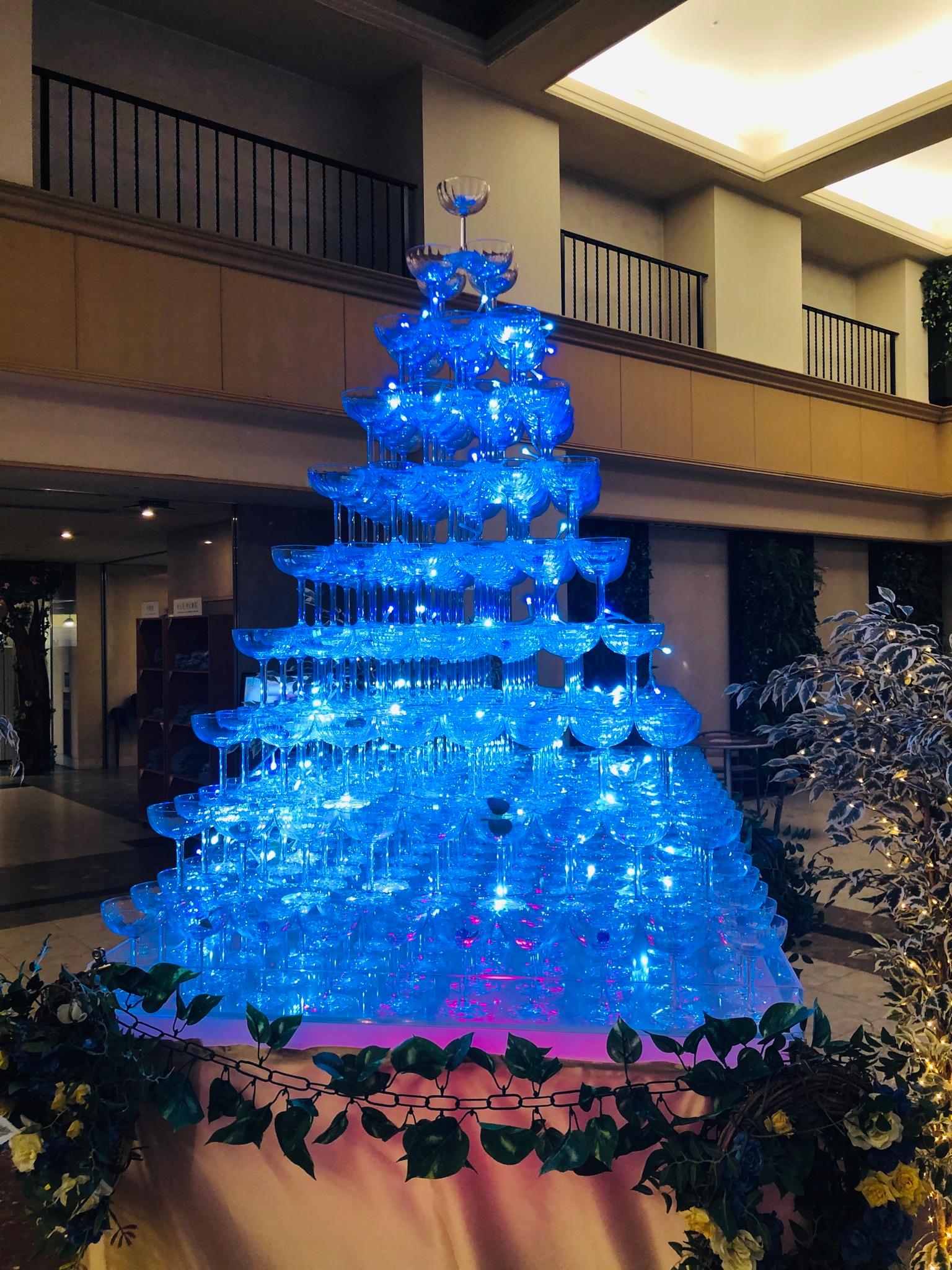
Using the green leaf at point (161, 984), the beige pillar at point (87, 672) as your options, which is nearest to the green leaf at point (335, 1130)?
the green leaf at point (161, 984)

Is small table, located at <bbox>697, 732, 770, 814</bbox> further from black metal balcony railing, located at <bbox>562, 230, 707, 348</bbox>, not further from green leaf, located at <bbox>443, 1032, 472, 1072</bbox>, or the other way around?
green leaf, located at <bbox>443, 1032, 472, 1072</bbox>

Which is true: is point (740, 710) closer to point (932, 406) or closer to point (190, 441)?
point (932, 406)

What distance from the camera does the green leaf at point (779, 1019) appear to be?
1443mm

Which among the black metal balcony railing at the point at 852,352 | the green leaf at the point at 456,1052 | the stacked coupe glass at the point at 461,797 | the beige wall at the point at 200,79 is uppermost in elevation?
the beige wall at the point at 200,79

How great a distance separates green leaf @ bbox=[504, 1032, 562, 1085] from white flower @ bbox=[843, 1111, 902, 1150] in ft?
1.41

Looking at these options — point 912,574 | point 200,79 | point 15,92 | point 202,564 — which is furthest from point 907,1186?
point 912,574

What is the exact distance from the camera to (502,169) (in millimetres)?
6234

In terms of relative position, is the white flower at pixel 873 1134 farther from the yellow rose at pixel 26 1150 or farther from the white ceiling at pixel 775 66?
the white ceiling at pixel 775 66

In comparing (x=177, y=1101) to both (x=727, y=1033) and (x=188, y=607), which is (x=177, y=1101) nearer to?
(x=727, y=1033)

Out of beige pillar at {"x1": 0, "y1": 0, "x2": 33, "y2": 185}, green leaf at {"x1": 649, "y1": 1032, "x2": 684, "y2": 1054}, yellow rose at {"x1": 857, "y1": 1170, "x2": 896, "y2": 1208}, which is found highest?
beige pillar at {"x1": 0, "y1": 0, "x2": 33, "y2": 185}

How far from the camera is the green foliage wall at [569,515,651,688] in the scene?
7.41m

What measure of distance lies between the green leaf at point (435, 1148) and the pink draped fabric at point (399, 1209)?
0.09 meters

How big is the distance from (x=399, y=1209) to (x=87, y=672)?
9.22 metres

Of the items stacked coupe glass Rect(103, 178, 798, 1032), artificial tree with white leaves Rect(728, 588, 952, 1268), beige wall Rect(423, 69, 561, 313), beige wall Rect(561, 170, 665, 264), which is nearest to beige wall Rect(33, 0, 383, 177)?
beige wall Rect(423, 69, 561, 313)
